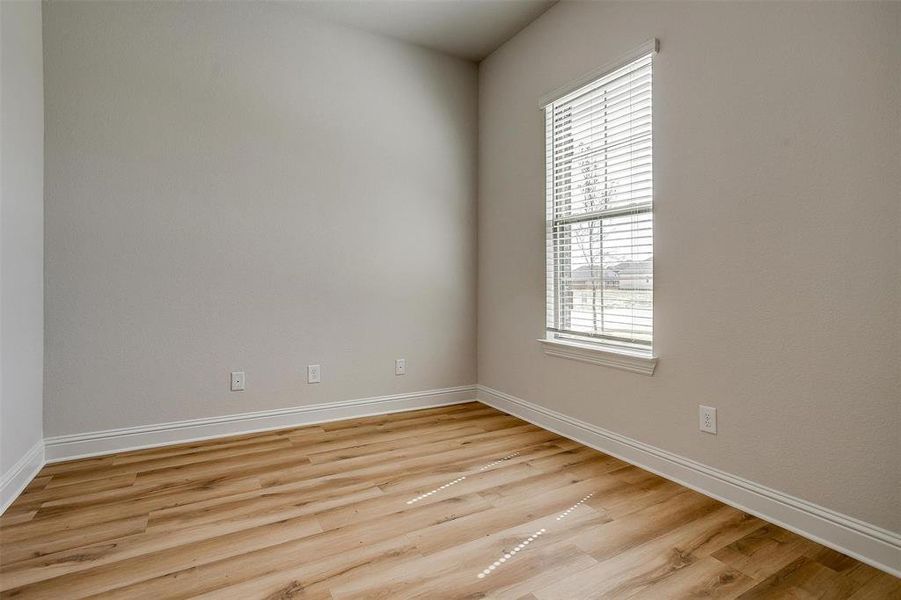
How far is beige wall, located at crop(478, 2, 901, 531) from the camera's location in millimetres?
1628

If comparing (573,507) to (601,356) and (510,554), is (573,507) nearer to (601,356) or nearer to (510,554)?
(510,554)

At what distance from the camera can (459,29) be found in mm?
3367

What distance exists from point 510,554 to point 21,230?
2.58 meters

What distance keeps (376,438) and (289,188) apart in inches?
68.2

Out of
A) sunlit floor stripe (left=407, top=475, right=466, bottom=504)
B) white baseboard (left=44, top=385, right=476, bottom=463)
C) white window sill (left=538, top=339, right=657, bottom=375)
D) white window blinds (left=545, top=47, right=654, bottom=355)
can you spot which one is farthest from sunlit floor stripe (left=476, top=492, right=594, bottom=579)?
white baseboard (left=44, top=385, right=476, bottom=463)

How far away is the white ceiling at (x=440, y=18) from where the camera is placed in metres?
3.05

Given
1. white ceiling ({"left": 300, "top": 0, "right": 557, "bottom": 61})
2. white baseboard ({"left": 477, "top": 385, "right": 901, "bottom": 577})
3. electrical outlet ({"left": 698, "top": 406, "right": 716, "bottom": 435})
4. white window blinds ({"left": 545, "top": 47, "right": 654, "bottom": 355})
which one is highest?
white ceiling ({"left": 300, "top": 0, "right": 557, "bottom": 61})

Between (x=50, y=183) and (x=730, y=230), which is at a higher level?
(x=50, y=183)

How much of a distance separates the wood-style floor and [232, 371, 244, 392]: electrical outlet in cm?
43

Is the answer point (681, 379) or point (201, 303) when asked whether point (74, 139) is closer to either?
point (201, 303)

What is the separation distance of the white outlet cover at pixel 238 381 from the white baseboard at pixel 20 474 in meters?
0.95

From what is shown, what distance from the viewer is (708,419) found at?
2.16m


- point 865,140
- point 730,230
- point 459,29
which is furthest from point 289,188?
point 865,140

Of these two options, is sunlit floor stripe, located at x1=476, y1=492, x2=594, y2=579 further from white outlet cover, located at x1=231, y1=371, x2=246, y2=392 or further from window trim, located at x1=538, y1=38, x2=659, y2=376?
white outlet cover, located at x1=231, y1=371, x2=246, y2=392
